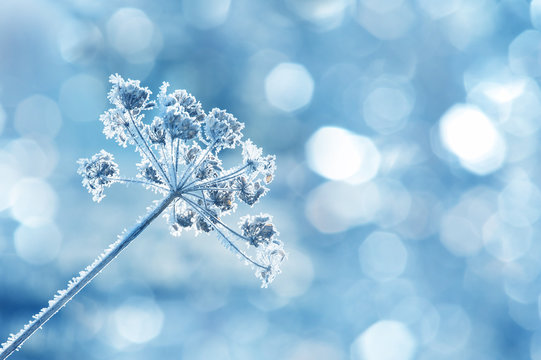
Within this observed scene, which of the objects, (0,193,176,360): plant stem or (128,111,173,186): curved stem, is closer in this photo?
(0,193,176,360): plant stem

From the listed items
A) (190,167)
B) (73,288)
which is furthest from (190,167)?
(73,288)

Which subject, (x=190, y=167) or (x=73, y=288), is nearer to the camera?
(x=73, y=288)

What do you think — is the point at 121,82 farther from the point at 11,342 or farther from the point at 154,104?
the point at 11,342

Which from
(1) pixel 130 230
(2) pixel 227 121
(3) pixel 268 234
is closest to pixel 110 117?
(2) pixel 227 121

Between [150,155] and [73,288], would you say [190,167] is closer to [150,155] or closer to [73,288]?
[150,155]

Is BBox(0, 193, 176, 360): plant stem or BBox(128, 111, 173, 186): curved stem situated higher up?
BBox(128, 111, 173, 186): curved stem

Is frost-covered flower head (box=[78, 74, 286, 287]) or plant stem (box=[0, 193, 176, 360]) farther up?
frost-covered flower head (box=[78, 74, 286, 287])
